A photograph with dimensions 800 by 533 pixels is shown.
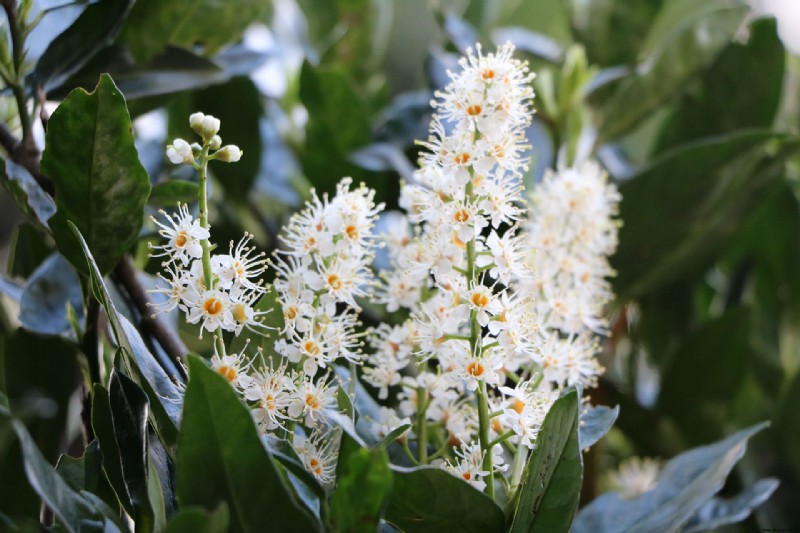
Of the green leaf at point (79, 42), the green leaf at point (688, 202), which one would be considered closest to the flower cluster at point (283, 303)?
the green leaf at point (79, 42)

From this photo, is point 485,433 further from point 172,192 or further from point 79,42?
point 79,42

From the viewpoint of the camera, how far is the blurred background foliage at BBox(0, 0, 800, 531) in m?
0.74

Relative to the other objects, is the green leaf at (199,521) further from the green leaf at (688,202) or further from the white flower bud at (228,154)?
the green leaf at (688,202)

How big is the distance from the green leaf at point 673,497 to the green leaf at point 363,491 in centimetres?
23

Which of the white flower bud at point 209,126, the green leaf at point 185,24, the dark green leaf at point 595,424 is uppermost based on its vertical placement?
the green leaf at point 185,24

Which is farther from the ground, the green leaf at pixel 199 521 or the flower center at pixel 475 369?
the flower center at pixel 475 369

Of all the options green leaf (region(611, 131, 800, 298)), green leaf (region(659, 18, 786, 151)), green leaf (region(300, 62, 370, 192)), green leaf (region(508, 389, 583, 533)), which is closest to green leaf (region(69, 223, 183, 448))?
green leaf (region(508, 389, 583, 533))

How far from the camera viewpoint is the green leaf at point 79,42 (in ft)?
2.18

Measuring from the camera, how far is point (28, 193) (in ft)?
1.92

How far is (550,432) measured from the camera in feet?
1.64

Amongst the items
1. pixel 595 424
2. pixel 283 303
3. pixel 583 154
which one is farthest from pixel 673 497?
pixel 583 154

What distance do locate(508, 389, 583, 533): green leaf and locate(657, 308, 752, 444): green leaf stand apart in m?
0.58

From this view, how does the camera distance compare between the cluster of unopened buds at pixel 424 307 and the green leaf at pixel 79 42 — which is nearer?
the cluster of unopened buds at pixel 424 307

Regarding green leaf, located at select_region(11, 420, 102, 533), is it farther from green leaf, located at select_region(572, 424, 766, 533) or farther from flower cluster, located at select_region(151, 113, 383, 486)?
green leaf, located at select_region(572, 424, 766, 533)
